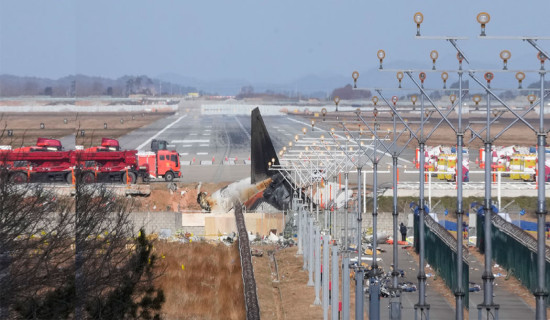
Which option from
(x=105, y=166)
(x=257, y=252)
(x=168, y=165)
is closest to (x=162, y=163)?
(x=168, y=165)

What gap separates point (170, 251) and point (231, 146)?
68.1 meters

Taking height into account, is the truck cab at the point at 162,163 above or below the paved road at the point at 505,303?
above

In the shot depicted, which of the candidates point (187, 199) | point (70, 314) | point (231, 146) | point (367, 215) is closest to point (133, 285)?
point (70, 314)

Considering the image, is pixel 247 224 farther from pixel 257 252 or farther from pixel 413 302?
pixel 413 302

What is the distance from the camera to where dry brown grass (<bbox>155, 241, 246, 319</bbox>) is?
3562 cm

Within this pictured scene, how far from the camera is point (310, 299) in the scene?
37156 millimetres

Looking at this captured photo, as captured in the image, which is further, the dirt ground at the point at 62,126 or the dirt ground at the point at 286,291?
the dirt ground at the point at 62,126

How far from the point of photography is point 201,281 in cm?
4228

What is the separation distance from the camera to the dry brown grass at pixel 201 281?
117 ft

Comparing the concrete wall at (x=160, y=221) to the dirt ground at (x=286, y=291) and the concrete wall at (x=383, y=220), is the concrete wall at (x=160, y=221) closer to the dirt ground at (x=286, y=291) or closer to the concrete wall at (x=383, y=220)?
the dirt ground at (x=286, y=291)

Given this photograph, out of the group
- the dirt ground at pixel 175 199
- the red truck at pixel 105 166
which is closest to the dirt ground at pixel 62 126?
the red truck at pixel 105 166

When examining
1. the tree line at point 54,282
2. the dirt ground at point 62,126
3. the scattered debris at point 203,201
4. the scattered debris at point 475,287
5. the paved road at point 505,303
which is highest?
the dirt ground at point 62,126

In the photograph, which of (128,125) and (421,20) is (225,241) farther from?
(128,125)

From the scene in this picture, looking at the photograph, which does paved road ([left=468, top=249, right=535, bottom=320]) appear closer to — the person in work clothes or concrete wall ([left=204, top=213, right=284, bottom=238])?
the person in work clothes
